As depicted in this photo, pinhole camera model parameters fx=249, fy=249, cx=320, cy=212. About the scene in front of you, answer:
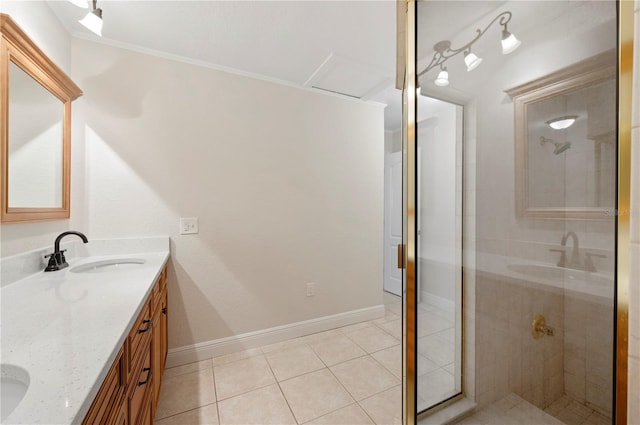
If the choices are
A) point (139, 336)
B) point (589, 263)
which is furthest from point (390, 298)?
point (139, 336)

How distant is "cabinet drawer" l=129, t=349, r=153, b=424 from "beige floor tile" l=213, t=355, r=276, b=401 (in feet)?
2.12

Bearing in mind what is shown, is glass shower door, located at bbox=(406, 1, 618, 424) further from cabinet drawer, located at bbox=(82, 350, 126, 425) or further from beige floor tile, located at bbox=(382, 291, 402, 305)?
beige floor tile, located at bbox=(382, 291, 402, 305)

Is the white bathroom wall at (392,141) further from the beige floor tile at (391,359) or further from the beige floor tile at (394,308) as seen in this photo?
the beige floor tile at (391,359)

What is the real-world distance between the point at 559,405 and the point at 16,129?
9.30ft

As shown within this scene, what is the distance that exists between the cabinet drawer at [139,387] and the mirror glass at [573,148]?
155 centimetres

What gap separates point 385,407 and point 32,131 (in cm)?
254

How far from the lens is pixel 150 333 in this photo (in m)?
1.20

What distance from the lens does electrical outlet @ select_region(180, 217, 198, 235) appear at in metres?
1.99

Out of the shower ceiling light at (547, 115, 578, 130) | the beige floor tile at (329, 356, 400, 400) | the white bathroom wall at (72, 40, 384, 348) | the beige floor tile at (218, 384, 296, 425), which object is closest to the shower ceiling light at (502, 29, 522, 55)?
the shower ceiling light at (547, 115, 578, 130)

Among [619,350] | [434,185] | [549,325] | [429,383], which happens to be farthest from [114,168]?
[549,325]

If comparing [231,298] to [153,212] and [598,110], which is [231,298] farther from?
[598,110]

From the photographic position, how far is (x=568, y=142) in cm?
90

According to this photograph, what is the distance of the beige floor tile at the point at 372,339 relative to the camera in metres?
2.20

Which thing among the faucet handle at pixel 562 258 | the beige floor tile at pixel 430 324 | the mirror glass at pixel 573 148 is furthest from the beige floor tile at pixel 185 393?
the mirror glass at pixel 573 148
